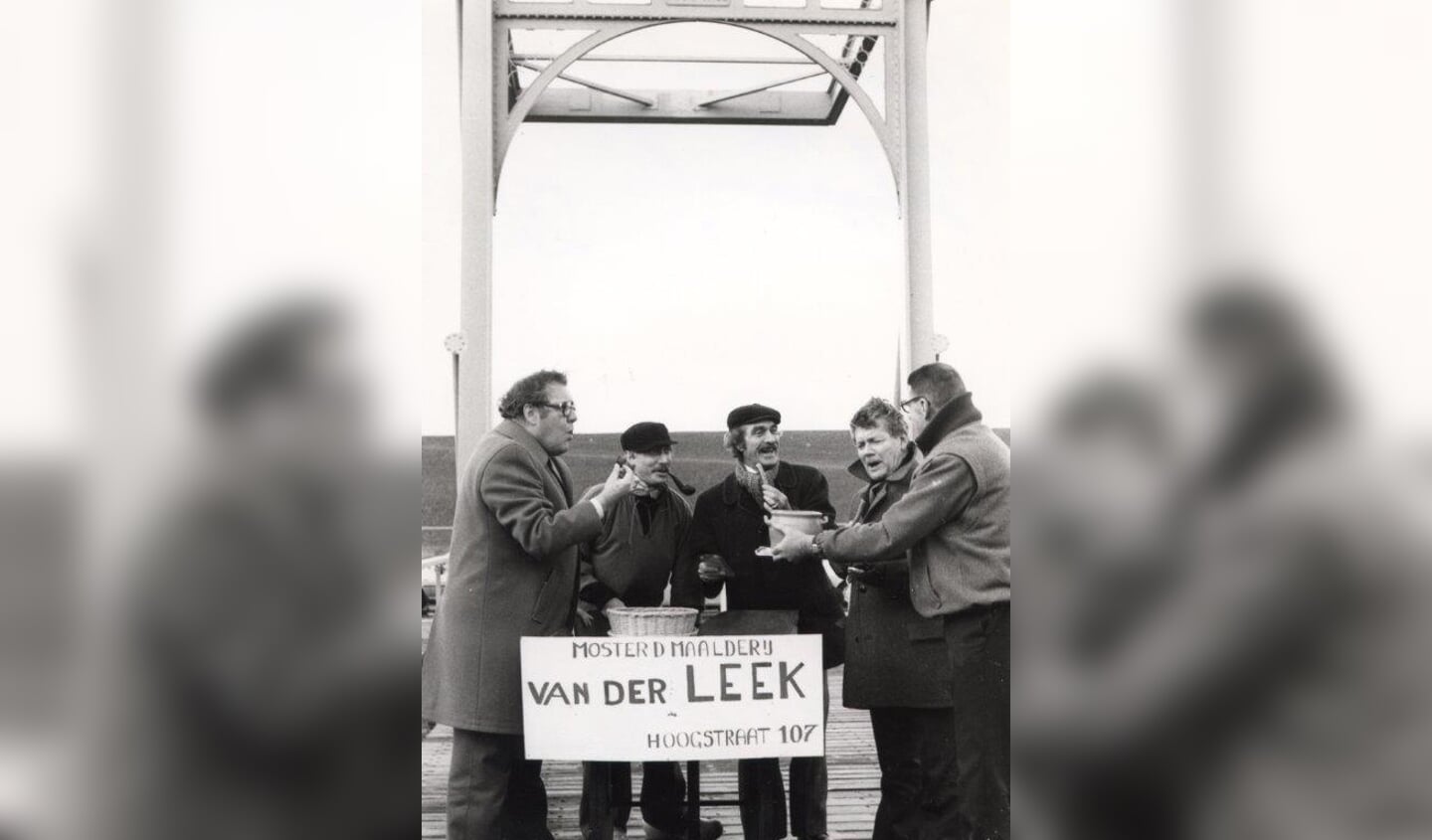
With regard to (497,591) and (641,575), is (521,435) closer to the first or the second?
(497,591)

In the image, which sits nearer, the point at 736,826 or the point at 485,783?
the point at 485,783

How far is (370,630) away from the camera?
167 centimetres

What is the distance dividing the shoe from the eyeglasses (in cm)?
169

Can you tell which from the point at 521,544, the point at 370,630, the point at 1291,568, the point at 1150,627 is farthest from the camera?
the point at 521,544

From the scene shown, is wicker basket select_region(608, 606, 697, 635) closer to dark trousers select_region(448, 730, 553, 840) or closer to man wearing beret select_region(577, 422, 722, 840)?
dark trousers select_region(448, 730, 553, 840)

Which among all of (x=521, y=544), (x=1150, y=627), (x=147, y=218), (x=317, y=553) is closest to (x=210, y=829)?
(x=317, y=553)

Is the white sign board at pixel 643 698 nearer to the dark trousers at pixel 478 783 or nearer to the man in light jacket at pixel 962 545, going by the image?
the dark trousers at pixel 478 783

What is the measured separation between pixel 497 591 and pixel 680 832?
54.6 inches

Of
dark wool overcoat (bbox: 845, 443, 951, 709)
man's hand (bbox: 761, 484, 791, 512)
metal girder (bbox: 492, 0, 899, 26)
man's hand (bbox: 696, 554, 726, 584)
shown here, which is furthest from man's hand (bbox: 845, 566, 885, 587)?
metal girder (bbox: 492, 0, 899, 26)

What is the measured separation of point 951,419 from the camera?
334 cm

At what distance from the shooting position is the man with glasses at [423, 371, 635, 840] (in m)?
3.36

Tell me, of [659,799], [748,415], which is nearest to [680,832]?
[659,799]

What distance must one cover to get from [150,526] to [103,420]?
164mm

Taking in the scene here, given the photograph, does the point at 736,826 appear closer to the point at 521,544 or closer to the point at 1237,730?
the point at 521,544
